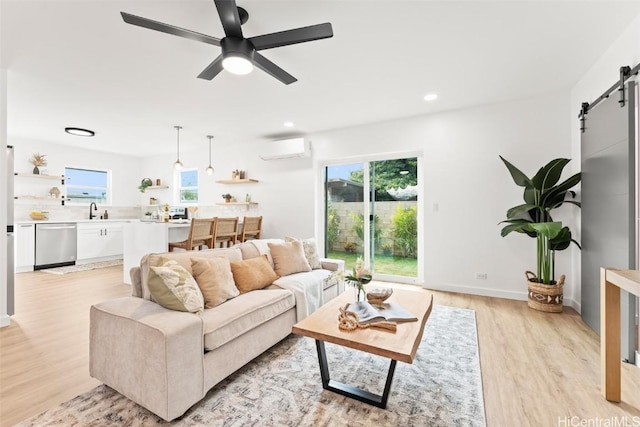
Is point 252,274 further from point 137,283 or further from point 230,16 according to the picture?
Answer: point 230,16

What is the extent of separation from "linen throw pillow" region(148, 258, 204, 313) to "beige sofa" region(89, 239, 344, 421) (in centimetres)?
5

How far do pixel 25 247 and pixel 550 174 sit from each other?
8374 mm

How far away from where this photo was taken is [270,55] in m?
2.61

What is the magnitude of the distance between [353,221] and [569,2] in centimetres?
356

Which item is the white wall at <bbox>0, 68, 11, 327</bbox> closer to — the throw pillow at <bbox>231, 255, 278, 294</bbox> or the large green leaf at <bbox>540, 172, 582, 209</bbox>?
the throw pillow at <bbox>231, 255, 278, 294</bbox>

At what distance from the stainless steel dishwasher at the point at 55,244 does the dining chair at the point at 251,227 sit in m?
3.86

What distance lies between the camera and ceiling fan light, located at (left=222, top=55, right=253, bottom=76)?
6.27ft

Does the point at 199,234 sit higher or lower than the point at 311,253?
higher

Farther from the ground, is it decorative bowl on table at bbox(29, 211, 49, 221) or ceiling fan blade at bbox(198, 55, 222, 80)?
ceiling fan blade at bbox(198, 55, 222, 80)

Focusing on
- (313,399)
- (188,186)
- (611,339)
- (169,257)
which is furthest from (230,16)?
(188,186)

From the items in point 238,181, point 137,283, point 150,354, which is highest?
point 238,181

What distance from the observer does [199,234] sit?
416 cm

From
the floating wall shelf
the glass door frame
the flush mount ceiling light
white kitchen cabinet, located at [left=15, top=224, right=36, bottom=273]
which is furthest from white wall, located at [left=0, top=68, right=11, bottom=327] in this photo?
the glass door frame

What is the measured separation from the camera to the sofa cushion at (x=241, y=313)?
1.75 m
